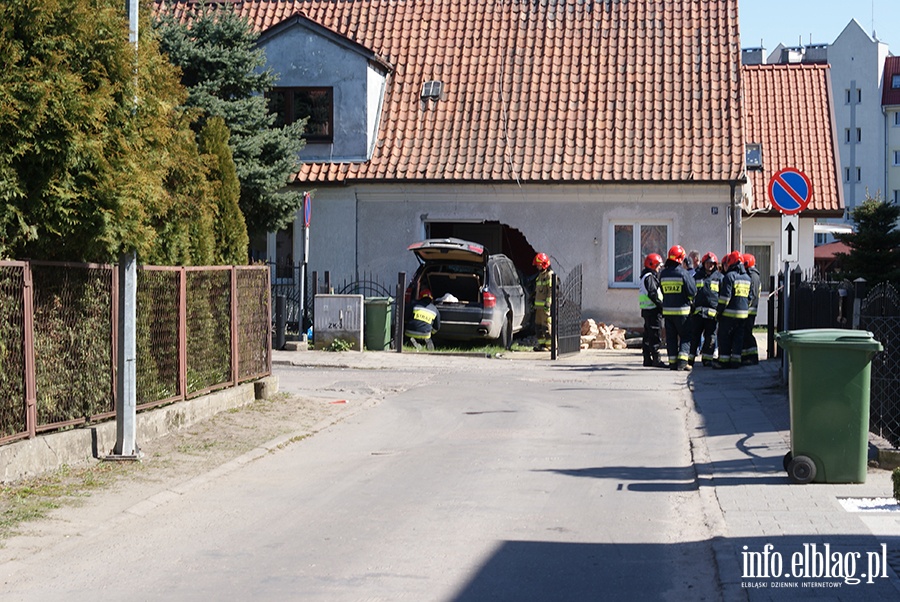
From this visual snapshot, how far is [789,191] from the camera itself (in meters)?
17.0

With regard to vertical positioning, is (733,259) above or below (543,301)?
above

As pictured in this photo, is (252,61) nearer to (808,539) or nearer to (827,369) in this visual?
(827,369)

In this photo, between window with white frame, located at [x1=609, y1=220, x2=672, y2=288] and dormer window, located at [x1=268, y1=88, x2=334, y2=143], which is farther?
dormer window, located at [x1=268, y1=88, x2=334, y2=143]

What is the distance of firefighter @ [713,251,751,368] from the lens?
1995 centimetres

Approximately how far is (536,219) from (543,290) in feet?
10.6

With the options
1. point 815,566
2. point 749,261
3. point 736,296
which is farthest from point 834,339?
point 749,261

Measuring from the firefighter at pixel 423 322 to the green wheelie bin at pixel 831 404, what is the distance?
13764 millimetres

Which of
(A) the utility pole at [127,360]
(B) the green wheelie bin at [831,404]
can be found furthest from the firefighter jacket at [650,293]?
(A) the utility pole at [127,360]

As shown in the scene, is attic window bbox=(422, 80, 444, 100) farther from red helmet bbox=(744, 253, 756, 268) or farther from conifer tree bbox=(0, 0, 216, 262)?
conifer tree bbox=(0, 0, 216, 262)

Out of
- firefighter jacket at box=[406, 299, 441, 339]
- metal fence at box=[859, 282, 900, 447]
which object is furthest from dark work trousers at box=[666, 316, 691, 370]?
metal fence at box=[859, 282, 900, 447]

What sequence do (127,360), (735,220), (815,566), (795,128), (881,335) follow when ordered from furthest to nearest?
(795,128)
(735,220)
(127,360)
(881,335)
(815,566)

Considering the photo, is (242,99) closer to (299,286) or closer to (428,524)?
(299,286)

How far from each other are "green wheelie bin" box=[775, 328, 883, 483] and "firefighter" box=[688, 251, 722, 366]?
427 inches

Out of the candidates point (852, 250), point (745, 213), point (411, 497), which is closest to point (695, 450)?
point (411, 497)
